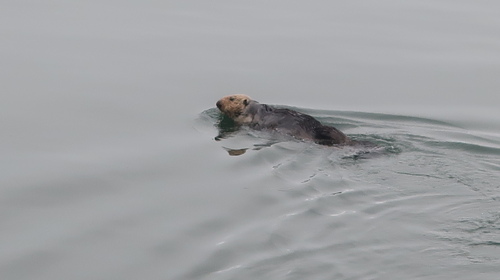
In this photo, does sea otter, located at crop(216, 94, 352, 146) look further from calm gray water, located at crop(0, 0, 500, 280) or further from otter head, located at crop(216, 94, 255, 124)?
calm gray water, located at crop(0, 0, 500, 280)

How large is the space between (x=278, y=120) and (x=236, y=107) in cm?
89

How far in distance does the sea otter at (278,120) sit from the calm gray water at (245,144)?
198 millimetres

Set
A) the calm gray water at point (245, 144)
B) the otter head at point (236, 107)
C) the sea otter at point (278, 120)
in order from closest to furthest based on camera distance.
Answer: the calm gray water at point (245, 144) → the sea otter at point (278, 120) → the otter head at point (236, 107)

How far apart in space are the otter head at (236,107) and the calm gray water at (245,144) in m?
0.23

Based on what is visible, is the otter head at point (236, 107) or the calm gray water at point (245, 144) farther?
A: the otter head at point (236, 107)

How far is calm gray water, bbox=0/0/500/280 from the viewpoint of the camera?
949 cm

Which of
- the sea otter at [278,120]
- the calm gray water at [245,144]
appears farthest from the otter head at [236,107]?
the calm gray water at [245,144]

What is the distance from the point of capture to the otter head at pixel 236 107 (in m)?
14.4

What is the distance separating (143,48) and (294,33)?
307 cm

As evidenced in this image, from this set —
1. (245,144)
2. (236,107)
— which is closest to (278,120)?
(245,144)

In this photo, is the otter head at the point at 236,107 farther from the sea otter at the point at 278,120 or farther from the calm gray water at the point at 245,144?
the calm gray water at the point at 245,144

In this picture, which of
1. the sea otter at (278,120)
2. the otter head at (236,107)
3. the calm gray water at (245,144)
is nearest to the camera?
the calm gray water at (245,144)

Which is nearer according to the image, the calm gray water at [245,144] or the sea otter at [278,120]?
the calm gray water at [245,144]

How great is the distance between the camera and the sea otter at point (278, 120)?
13.1 meters
